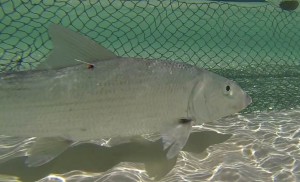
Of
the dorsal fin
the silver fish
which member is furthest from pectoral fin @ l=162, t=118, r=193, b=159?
the dorsal fin

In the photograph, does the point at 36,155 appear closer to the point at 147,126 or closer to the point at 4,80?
the point at 4,80

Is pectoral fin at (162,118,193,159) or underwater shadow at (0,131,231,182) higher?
pectoral fin at (162,118,193,159)

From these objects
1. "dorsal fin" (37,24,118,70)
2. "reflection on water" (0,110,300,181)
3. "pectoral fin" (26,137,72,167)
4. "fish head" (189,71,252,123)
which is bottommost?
"reflection on water" (0,110,300,181)

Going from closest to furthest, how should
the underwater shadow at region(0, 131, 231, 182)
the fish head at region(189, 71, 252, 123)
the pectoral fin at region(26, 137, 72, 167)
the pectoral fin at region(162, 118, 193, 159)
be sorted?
the pectoral fin at region(26, 137, 72, 167) < the pectoral fin at region(162, 118, 193, 159) < the fish head at region(189, 71, 252, 123) < the underwater shadow at region(0, 131, 231, 182)

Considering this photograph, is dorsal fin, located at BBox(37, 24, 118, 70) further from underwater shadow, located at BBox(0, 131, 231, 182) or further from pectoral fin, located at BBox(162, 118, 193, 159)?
underwater shadow, located at BBox(0, 131, 231, 182)

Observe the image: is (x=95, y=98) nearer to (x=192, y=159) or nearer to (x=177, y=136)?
(x=177, y=136)

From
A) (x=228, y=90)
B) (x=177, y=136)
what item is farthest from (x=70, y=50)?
(x=228, y=90)

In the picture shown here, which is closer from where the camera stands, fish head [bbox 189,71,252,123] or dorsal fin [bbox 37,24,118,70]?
dorsal fin [bbox 37,24,118,70]

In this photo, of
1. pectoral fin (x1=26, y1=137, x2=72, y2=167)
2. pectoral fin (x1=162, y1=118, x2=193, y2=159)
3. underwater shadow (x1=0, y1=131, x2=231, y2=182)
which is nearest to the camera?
pectoral fin (x1=26, y1=137, x2=72, y2=167)
